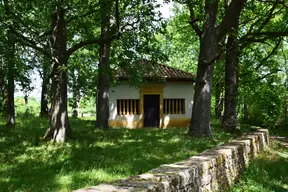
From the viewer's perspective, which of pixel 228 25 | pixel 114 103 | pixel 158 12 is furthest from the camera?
pixel 114 103

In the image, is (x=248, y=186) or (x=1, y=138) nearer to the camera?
(x=248, y=186)

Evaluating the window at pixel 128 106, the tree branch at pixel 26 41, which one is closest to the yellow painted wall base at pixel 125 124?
the window at pixel 128 106

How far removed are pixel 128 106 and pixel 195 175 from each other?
19.0 m

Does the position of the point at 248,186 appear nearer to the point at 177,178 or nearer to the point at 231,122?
the point at 177,178

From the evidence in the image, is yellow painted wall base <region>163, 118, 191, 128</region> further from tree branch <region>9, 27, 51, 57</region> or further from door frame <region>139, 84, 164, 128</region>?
tree branch <region>9, 27, 51, 57</region>

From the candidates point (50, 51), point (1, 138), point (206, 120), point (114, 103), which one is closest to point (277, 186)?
point (206, 120)

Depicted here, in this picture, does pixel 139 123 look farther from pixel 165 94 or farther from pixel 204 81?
pixel 204 81

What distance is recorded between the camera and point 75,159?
30.6 feet

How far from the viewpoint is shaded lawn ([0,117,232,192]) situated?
271 inches

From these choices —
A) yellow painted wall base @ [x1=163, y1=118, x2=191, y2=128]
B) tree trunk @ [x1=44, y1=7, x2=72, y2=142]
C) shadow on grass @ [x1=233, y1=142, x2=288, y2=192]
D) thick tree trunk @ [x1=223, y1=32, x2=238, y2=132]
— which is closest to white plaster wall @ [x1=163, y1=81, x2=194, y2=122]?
yellow painted wall base @ [x1=163, y1=118, x2=191, y2=128]

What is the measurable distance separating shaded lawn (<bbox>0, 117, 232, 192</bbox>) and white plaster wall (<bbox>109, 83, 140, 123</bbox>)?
1027 cm

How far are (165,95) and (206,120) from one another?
10.7m

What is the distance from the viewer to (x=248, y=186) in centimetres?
841

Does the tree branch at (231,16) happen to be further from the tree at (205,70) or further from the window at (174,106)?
the window at (174,106)
